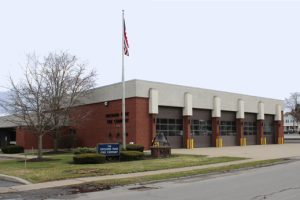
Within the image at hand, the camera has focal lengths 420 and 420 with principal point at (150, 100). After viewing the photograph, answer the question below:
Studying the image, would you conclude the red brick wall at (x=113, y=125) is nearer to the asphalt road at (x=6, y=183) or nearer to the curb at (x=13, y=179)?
the curb at (x=13, y=179)

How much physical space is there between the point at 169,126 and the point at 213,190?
29.1 m

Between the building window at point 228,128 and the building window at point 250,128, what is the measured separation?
281 centimetres

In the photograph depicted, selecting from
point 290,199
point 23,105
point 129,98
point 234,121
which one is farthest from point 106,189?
point 234,121

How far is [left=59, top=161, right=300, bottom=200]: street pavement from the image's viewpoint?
11852mm

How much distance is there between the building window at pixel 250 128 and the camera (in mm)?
53281

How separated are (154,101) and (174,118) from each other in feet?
14.4

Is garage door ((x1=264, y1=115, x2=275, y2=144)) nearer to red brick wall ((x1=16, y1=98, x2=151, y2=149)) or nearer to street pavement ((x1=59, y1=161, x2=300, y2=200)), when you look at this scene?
red brick wall ((x1=16, y1=98, x2=151, y2=149))

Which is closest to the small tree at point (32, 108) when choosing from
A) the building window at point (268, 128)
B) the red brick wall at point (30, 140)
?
the red brick wall at point (30, 140)

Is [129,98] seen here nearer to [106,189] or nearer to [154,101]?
[154,101]

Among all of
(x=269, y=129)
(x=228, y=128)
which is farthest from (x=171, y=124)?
(x=269, y=129)

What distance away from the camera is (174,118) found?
140ft

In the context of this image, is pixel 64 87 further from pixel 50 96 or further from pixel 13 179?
pixel 13 179

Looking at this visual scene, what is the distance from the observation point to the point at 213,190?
1327cm

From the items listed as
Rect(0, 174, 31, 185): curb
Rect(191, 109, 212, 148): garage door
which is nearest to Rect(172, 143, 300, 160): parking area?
Rect(191, 109, 212, 148): garage door
